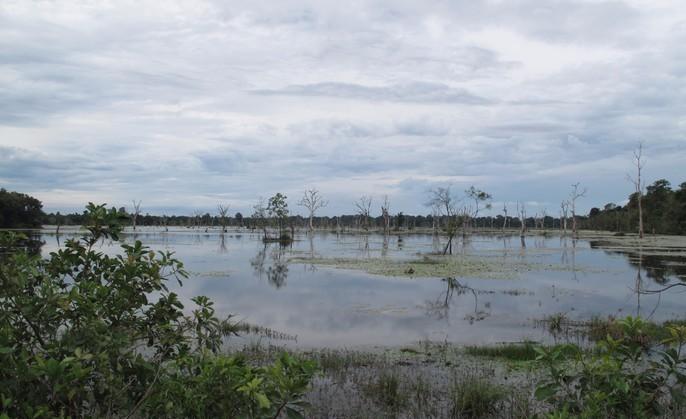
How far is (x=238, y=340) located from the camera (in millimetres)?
11031

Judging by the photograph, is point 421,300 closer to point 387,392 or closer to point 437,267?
point 437,267

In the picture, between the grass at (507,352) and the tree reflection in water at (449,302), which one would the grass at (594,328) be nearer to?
the tree reflection in water at (449,302)

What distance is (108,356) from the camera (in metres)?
2.88

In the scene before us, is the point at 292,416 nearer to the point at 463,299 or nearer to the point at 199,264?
the point at 463,299

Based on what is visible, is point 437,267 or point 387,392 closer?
point 387,392

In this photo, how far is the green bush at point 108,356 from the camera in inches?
105

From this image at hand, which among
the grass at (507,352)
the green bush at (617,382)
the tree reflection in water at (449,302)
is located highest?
the green bush at (617,382)

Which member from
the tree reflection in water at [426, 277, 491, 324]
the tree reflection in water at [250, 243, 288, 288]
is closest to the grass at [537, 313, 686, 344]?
the tree reflection in water at [426, 277, 491, 324]

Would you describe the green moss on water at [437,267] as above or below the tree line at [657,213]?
below

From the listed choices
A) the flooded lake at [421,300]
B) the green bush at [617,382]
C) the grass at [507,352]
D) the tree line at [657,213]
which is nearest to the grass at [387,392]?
the grass at [507,352]

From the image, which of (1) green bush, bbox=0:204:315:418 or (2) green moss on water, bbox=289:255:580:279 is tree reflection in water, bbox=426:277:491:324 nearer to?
(2) green moss on water, bbox=289:255:580:279

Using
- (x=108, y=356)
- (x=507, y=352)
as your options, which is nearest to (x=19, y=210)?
(x=507, y=352)

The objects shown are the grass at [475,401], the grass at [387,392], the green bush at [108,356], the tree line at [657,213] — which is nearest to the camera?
the green bush at [108,356]

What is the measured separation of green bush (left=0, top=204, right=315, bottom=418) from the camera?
2.67 metres
